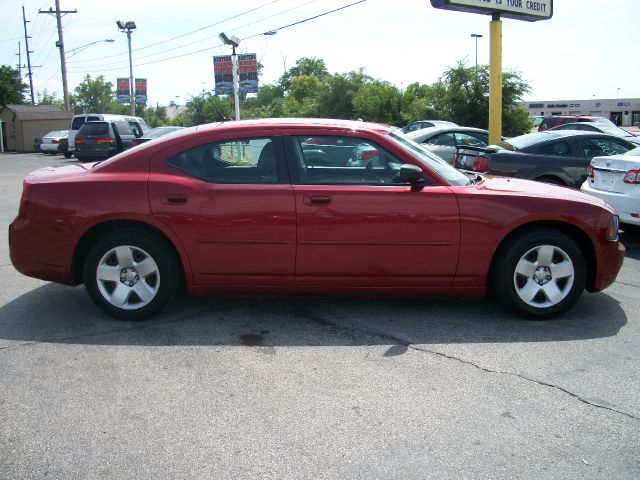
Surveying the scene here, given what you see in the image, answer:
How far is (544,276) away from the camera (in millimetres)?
5180

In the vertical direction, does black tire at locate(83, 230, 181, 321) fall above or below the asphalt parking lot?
above

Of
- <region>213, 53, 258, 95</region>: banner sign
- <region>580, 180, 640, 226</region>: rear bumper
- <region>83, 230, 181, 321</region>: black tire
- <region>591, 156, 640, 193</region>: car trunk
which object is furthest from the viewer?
<region>213, 53, 258, 95</region>: banner sign

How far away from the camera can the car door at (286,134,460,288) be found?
4.95m

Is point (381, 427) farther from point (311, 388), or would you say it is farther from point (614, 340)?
point (614, 340)

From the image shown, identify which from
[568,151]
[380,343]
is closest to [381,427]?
[380,343]

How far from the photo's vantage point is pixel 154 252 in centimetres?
505

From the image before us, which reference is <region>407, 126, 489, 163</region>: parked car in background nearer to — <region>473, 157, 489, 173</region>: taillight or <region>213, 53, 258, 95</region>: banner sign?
<region>473, 157, 489, 173</region>: taillight

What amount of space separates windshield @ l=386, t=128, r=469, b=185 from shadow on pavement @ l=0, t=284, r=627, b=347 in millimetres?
1116

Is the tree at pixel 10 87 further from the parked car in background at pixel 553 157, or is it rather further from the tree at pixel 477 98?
the parked car in background at pixel 553 157

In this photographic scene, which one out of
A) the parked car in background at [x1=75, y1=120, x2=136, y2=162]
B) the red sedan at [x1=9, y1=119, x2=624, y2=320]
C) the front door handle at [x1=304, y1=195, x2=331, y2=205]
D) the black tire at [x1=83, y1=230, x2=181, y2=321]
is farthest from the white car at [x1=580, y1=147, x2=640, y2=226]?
the parked car in background at [x1=75, y1=120, x2=136, y2=162]

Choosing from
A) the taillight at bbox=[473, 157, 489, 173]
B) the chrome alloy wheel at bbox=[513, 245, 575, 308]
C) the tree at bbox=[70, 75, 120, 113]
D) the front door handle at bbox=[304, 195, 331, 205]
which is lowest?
the chrome alloy wheel at bbox=[513, 245, 575, 308]

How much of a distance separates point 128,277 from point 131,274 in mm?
35

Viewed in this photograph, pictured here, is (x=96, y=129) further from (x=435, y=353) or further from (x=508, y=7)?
(x=435, y=353)

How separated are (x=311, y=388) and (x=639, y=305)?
337 centimetres
